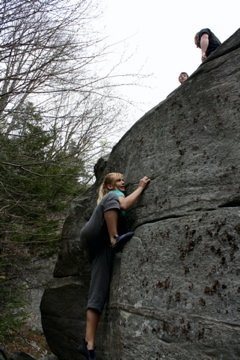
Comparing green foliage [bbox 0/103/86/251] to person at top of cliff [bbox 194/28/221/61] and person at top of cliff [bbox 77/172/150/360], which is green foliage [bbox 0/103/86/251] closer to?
person at top of cliff [bbox 77/172/150/360]

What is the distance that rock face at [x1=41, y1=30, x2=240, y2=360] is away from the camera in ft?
12.8

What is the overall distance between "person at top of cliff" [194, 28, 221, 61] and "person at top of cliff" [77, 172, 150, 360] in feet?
8.17

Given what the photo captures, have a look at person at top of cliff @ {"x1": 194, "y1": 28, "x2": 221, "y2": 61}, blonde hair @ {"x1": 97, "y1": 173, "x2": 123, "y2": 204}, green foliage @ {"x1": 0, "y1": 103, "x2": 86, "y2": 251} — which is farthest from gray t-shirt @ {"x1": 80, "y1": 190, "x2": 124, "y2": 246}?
person at top of cliff @ {"x1": 194, "y1": 28, "x2": 221, "y2": 61}

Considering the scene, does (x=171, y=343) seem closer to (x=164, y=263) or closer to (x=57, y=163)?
(x=164, y=263)

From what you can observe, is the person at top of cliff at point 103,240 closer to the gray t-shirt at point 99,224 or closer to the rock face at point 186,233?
the gray t-shirt at point 99,224

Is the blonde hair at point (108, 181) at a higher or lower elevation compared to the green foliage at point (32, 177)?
lower

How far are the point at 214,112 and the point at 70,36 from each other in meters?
2.72

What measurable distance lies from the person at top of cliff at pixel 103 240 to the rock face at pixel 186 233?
13 cm

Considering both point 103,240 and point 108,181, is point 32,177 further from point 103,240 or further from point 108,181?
point 103,240

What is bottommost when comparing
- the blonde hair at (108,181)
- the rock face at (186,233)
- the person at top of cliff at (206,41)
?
the rock face at (186,233)

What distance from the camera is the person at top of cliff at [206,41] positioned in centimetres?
660

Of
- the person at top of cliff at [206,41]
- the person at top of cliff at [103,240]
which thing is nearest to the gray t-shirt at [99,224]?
the person at top of cliff at [103,240]

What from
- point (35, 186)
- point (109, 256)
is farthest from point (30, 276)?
point (109, 256)

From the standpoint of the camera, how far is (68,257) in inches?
280
